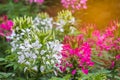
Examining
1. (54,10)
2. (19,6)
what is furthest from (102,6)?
(19,6)

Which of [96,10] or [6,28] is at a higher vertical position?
[6,28]

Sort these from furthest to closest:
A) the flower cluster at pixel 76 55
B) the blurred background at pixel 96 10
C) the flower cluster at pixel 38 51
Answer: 1. the blurred background at pixel 96 10
2. the flower cluster at pixel 76 55
3. the flower cluster at pixel 38 51

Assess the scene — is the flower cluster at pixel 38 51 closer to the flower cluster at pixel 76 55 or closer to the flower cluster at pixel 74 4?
the flower cluster at pixel 76 55

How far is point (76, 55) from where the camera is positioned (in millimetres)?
4648

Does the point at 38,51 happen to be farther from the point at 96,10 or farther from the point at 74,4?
the point at 96,10

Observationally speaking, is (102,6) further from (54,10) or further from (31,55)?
(31,55)

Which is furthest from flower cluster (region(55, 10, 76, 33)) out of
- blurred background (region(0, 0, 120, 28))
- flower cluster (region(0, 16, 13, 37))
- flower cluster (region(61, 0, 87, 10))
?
blurred background (region(0, 0, 120, 28))

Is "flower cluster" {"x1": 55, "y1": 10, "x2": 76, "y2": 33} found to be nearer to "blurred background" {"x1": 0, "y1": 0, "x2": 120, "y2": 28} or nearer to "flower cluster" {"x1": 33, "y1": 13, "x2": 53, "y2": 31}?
"flower cluster" {"x1": 33, "y1": 13, "x2": 53, "y2": 31}

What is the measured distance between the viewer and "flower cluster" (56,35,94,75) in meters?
4.65

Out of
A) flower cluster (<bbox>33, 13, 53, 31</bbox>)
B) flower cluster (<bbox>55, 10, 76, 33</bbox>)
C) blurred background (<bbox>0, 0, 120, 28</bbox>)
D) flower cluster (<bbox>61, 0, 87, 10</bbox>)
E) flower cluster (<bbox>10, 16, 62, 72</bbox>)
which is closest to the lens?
flower cluster (<bbox>10, 16, 62, 72</bbox>)

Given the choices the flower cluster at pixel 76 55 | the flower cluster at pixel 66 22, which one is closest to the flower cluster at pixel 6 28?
the flower cluster at pixel 66 22

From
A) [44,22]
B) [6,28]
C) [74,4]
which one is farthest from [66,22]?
[74,4]

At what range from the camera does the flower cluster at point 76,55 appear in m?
4.65

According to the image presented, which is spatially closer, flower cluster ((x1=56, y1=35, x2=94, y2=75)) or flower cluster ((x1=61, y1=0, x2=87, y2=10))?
flower cluster ((x1=56, y1=35, x2=94, y2=75))
